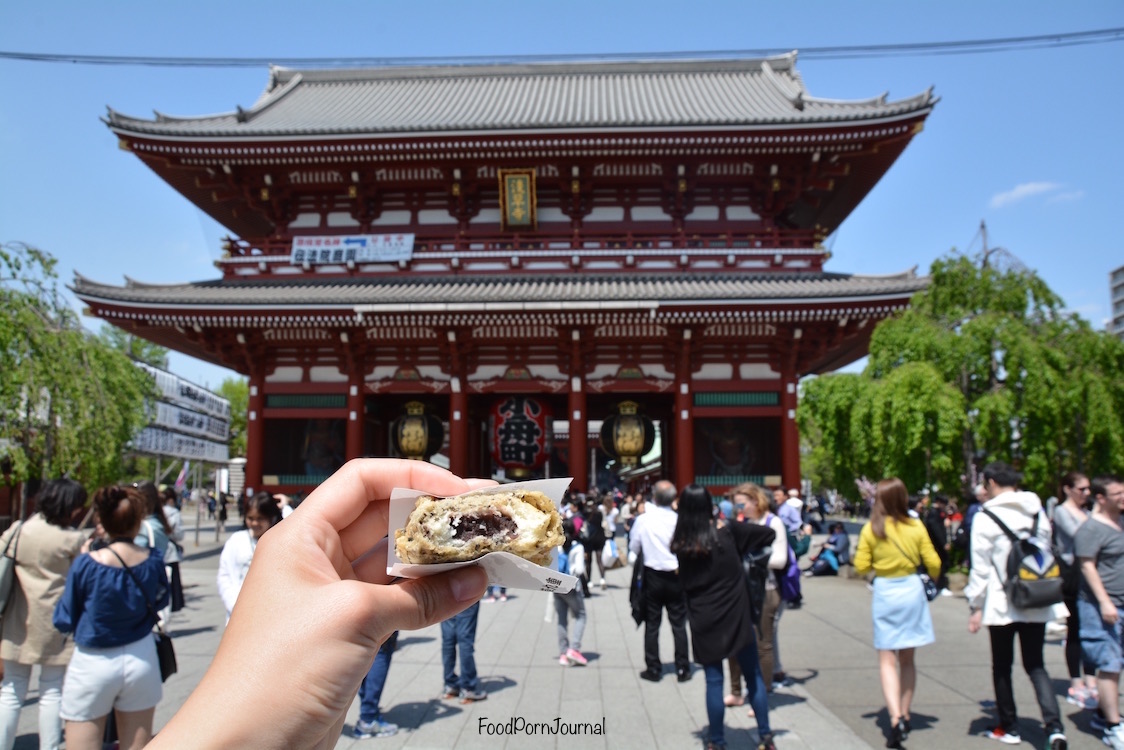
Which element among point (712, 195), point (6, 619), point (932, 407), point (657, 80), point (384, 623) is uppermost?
point (657, 80)

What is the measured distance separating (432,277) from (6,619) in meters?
11.2

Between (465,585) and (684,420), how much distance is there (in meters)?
12.4

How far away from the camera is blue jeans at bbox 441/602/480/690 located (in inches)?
226

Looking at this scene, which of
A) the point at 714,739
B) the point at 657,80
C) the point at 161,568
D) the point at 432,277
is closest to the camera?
the point at 161,568

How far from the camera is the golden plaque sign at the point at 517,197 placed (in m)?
14.5

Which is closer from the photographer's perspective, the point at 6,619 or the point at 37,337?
the point at 6,619

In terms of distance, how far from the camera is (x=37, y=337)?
8578mm

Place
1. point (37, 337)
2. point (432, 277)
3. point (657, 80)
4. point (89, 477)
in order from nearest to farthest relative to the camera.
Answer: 1. point (37, 337)
2. point (89, 477)
3. point (432, 277)
4. point (657, 80)

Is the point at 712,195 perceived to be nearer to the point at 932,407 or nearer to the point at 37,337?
the point at 932,407

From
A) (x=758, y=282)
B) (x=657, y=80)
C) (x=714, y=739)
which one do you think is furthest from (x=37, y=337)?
(x=657, y=80)

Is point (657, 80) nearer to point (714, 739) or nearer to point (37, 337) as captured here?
point (37, 337)

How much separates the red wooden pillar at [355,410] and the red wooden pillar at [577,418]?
14.5ft

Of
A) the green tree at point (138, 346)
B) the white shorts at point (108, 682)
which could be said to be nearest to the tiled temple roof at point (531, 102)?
the white shorts at point (108, 682)

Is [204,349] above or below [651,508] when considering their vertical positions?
above
